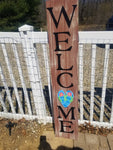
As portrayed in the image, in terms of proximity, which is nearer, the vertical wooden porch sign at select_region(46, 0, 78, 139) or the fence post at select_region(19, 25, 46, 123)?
the vertical wooden porch sign at select_region(46, 0, 78, 139)

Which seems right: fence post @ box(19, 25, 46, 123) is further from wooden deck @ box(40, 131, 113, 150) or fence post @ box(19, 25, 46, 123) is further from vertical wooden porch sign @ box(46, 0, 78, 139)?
wooden deck @ box(40, 131, 113, 150)

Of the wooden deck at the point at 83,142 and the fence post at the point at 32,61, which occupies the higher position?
the fence post at the point at 32,61

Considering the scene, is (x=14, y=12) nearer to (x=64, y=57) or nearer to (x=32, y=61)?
(x=32, y=61)

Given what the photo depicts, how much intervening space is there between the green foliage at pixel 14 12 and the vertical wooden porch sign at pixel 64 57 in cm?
913

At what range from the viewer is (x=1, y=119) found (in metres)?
2.66

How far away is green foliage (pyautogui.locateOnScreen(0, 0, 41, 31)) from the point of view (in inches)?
349

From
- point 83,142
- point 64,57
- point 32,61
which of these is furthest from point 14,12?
point 83,142

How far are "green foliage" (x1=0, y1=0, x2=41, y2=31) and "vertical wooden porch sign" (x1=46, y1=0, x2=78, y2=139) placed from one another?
359 inches

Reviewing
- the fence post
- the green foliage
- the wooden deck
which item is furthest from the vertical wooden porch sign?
the green foliage

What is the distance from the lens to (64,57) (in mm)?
1476

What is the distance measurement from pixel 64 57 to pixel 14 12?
373 inches

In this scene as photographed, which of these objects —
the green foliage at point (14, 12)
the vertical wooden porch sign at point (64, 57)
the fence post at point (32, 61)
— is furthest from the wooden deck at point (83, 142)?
the green foliage at point (14, 12)

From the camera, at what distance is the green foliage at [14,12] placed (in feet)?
29.1

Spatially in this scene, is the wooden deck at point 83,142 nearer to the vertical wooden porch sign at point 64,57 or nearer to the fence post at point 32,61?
the vertical wooden porch sign at point 64,57
